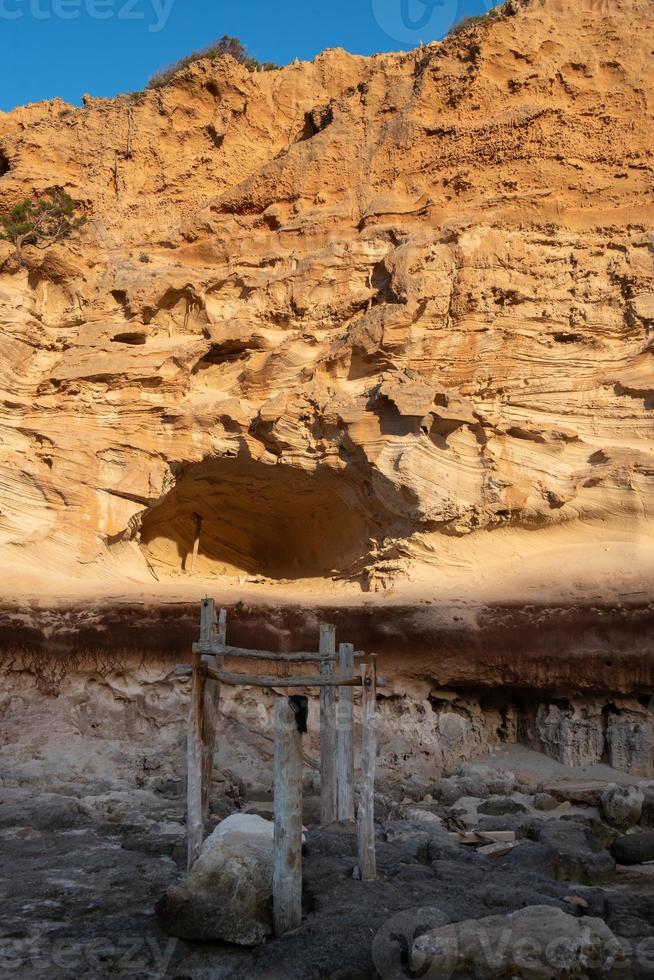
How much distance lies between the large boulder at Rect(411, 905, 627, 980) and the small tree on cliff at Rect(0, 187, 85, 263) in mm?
15965

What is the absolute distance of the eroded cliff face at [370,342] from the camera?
13.9m

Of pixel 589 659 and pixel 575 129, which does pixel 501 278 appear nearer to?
pixel 575 129

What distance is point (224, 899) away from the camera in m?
6.08

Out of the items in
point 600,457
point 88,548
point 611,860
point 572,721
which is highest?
point 600,457

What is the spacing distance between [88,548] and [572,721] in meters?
8.55

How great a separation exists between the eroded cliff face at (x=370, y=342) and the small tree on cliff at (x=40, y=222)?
37 cm

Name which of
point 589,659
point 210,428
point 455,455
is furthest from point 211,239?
point 589,659

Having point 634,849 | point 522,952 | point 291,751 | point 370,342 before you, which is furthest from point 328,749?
point 370,342

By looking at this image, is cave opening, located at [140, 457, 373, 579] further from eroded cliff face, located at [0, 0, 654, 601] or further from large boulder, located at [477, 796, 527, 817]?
large boulder, located at [477, 796, 527, 817]

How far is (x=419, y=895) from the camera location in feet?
22.4

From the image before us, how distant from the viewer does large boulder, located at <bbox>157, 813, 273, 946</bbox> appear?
596 centimetres

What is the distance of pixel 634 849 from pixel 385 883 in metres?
3.00

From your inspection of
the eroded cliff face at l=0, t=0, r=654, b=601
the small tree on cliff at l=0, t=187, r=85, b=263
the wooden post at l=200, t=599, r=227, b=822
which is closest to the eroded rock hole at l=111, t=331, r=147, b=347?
the eroded cliff face at l=0, t=0, r=654, b=601

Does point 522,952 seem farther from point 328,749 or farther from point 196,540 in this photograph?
point 196,540
